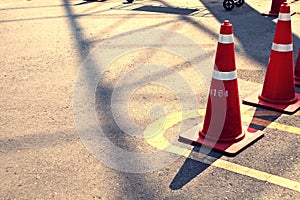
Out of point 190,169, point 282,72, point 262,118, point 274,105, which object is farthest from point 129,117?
point 282,72

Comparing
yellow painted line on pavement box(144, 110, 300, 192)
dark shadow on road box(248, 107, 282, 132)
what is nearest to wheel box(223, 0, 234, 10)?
dark shadow on road box(248, 107, 282, 132)

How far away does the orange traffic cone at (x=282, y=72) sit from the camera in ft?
14.1

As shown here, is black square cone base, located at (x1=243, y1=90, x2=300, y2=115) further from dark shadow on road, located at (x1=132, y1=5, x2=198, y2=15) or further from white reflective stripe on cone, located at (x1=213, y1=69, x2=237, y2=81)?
dark shadow on road, located at (x1=132, y1=5, x2=198, y2=15)

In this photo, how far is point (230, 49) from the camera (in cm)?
363

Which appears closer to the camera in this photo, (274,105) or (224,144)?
(224,144)

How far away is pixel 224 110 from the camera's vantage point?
3.73 m

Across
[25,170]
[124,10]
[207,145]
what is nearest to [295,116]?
[207,145]

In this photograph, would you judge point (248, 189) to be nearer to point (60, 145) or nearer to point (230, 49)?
point (230, 49)

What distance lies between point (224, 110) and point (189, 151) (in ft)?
1.46

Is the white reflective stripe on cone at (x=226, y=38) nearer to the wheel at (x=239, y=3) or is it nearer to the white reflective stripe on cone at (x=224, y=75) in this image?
the white reflective stripe on cone at (x=224, y=75)

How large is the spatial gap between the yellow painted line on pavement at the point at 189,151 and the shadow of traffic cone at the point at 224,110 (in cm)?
16

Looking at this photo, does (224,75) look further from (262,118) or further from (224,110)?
(262,118)

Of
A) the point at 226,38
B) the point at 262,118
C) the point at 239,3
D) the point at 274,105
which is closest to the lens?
the point at 226,38

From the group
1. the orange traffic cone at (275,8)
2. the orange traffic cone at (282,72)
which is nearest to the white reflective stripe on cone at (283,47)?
the orange traffic cone at (282,72)
